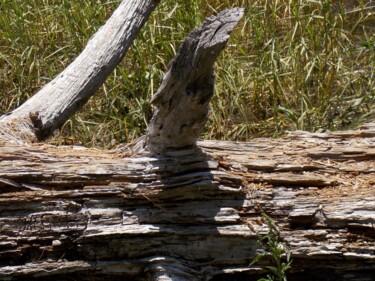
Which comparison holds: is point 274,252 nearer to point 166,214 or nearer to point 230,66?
point 166,214

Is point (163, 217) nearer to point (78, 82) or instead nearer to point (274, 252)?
point (274, 252)

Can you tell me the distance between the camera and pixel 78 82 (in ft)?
12.9

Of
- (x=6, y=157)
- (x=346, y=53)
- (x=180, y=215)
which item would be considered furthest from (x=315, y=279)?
(x=346, y=53)

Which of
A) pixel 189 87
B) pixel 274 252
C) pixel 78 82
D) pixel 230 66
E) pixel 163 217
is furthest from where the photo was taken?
pixel 230 66

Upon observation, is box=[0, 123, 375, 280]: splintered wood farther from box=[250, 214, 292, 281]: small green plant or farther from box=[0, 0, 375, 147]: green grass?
box=[0, 0, 375, 147]: green grass

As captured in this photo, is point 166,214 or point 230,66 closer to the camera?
point 166,214

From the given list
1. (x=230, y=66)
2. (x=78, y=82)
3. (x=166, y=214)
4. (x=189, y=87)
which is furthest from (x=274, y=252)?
(x=230, y=66)

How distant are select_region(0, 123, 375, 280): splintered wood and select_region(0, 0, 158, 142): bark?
1.55 feet

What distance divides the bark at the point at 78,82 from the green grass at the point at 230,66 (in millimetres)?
967

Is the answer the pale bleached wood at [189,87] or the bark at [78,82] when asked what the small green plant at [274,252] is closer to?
the pale bleached wood at [189,87]

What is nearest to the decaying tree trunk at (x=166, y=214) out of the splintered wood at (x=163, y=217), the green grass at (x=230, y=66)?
the splintered wood at (x=163, y=217)

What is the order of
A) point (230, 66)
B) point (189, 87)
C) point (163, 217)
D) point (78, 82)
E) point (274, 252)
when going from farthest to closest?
point (230, 66) < point (78, 82) < point (163, 217) < point (274, 252) < point (189, 87)

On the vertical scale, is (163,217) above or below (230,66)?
below

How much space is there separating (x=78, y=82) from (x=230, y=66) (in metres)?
1.58
